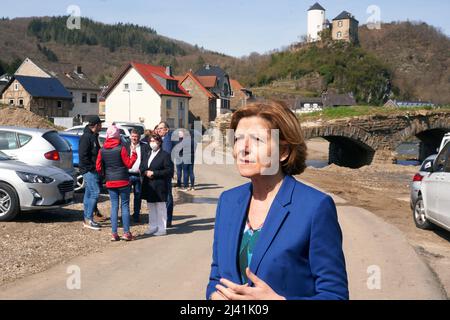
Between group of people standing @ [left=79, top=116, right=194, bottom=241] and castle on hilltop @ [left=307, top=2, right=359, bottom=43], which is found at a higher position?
castle on hilltop @ [left=307, top=2, right=359, bottom=43]

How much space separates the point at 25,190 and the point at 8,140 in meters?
3.12

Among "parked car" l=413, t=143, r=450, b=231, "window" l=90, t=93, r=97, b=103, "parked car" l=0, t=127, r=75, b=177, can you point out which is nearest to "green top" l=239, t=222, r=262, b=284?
"parked car" l=413, t=143, r=450, b=231

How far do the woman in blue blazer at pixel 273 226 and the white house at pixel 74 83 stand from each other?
73.5 metres

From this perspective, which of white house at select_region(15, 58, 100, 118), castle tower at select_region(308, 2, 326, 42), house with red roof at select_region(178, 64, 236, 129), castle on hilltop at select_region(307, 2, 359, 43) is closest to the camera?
white house at select_region(15, 58, 100, 118)

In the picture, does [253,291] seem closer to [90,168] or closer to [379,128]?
[90,168]

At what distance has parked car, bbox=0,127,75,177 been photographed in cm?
1223

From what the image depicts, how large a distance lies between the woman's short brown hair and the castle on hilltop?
15801 centimetres

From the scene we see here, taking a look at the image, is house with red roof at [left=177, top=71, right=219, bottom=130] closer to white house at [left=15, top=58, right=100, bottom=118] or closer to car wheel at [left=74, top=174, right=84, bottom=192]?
white house at [left=15, top=58, right=100, bottom=118]

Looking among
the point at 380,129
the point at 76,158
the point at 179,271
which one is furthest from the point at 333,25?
the point at 179,271

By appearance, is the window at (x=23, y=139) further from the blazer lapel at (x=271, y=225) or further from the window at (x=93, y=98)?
the window at (x=93, y=98)

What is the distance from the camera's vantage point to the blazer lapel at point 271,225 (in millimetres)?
2396

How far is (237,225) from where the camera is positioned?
260 centimetres

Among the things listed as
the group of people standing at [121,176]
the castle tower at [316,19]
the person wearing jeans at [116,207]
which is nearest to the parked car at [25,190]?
→ the group of people standing at [121,176]

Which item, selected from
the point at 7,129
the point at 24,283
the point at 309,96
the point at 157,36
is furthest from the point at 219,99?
the point at 157,36
